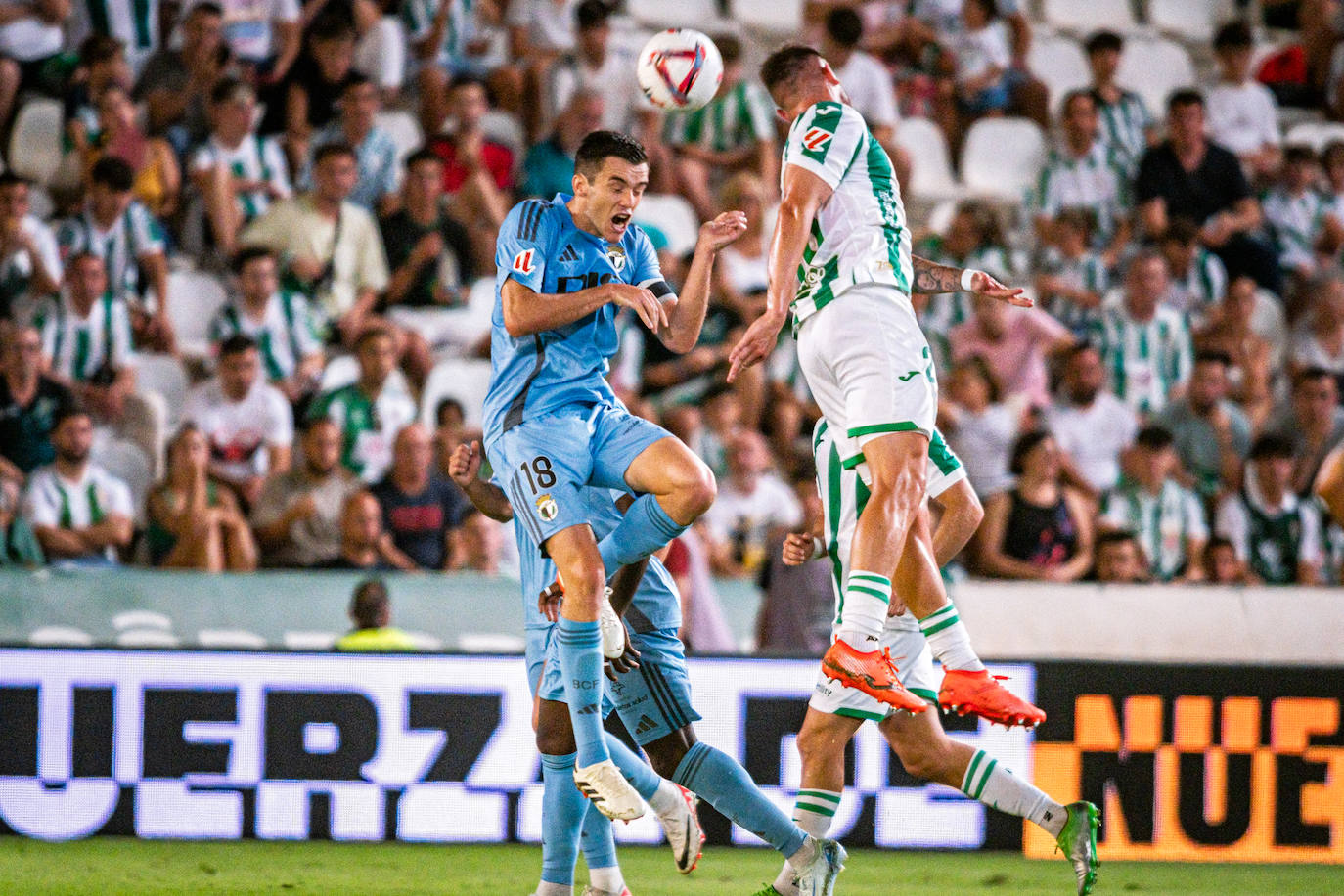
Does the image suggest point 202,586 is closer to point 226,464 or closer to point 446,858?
point 226,464

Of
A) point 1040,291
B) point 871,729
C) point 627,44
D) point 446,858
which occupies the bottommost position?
point 446,858

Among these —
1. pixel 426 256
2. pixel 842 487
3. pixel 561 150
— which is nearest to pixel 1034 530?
pixel 561 150

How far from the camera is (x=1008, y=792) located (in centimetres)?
601

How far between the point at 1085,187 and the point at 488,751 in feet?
24.9

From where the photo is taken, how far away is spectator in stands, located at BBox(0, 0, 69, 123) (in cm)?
1191

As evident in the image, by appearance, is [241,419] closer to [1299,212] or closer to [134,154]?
[134,154]

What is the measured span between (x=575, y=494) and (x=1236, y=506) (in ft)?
22.9

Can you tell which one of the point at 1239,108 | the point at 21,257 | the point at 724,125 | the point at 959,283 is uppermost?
the point at 1239,108

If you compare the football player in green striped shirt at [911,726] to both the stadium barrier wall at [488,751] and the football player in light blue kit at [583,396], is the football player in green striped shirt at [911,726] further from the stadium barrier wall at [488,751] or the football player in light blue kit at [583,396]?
the stadium barrier wall at [488,751]

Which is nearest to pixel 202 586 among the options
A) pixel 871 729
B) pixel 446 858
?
pixel 446 858

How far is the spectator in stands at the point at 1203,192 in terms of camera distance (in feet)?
42.8

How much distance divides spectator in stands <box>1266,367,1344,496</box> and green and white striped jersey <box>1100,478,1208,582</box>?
3.26ft

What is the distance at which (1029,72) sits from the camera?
14.2 meters

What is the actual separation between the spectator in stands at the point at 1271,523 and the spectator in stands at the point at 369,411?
548 centimetres
